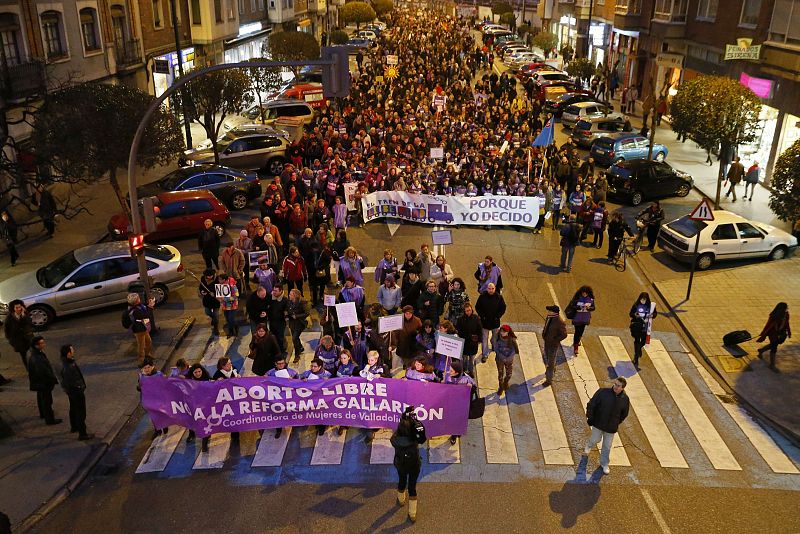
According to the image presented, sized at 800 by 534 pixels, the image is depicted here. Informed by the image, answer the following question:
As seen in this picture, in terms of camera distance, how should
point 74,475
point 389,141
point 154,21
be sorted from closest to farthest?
point 74,475, point 389,141, point 154,21

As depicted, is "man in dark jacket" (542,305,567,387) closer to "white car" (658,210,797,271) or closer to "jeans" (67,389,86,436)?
"white car" (658,210,797,271)

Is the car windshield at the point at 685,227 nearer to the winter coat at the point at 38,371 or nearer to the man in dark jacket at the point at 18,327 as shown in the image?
the winter coat at the point at 38,371

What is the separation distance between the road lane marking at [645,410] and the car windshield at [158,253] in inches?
400

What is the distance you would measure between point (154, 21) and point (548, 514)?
106 feet

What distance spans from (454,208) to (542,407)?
1031 centimetres

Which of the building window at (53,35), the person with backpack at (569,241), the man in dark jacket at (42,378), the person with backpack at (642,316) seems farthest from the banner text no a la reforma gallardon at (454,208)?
the building window at (53,35)

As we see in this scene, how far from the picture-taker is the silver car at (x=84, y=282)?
48.8ft

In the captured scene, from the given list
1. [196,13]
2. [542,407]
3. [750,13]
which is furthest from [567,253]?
[196,13]

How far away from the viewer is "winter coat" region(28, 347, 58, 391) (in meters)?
11.1

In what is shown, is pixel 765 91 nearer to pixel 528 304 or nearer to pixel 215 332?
pixel 528 304

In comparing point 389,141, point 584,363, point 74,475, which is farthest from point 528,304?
point 389,141

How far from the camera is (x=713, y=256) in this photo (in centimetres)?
1898

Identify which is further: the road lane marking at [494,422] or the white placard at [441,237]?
the white placard at [441,237]

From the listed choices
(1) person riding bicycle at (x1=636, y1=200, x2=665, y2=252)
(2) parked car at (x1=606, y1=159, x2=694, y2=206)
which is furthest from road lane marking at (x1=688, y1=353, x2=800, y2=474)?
(2) parked car at (x1=606, y1=159, x2=694, y2=206)
